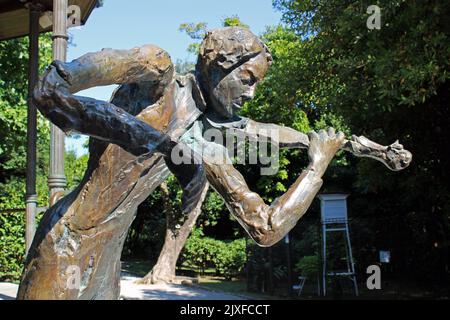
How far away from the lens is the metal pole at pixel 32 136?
5.74 metres

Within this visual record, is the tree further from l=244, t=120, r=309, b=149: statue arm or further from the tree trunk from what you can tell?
the tree trunk

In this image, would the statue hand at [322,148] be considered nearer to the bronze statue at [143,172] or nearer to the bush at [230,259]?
→ the bronze statue at [143,172]

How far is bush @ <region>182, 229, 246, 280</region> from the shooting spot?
18.4 meters

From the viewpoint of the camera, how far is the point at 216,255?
18.9 metres

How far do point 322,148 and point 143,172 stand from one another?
31.0 inches

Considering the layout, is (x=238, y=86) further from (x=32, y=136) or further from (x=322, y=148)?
(x=32, y=136)

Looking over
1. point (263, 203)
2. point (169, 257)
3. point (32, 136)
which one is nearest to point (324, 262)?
point (169, 257)

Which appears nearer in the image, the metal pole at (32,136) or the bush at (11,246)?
the metal pole at (32,136)

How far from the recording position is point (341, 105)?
9805 mm

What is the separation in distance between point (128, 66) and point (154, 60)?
113mm

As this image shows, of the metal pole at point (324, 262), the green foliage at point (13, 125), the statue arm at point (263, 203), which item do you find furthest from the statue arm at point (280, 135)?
the metal pole at point (324, 262)

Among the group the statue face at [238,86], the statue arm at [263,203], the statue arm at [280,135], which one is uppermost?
the statue face at [238,86]

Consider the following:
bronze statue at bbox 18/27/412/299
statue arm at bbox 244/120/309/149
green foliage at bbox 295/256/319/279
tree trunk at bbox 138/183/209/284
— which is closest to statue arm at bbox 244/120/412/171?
statue arm at bbox 244/120/309/149
